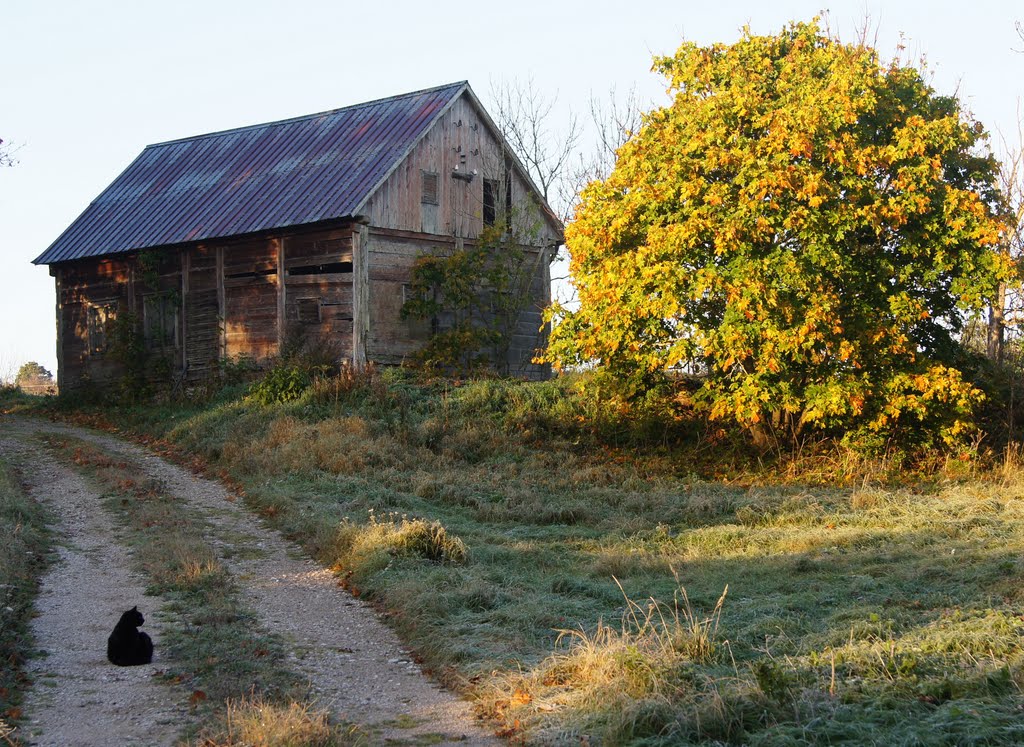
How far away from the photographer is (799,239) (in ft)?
61.5

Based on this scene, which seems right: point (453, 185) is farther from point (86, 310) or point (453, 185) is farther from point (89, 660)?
point (89, 660)

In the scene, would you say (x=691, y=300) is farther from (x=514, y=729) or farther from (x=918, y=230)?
(x=514, y=729)

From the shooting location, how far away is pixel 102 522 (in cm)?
1500

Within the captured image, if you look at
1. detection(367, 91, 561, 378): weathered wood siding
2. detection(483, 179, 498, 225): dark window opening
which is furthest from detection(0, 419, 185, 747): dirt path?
detection(483, 179, 498, 225): dark window opening

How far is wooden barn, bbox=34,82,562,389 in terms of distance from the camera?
26.1 meters

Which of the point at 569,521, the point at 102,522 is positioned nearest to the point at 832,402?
the point at 569,521

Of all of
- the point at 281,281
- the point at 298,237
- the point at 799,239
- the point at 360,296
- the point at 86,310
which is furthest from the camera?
Result: the point at 86,310

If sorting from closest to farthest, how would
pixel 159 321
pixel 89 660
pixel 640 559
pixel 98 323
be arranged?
pixel 89 660 < pixel 640 559 < pixel 159 321 < pixel 98 323

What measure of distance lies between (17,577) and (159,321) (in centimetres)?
1890

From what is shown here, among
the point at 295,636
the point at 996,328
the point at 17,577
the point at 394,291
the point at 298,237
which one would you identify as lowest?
the point at 295,636

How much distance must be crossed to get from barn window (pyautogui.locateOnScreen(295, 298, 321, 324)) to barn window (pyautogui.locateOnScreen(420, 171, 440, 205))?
156 inches

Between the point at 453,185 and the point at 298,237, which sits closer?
the point at 298,237

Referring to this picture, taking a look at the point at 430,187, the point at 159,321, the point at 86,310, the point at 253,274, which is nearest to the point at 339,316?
the point at 253,274

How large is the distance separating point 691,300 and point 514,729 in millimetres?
12976
